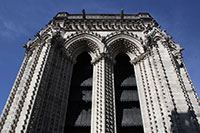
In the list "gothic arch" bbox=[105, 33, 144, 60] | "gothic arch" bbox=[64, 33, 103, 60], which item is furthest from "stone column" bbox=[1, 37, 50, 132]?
"gothic arch" bbox=[105, 33, 144, 60]

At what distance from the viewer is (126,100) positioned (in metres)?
10.1

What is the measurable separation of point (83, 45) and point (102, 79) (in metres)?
3.65

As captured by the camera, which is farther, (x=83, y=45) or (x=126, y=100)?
(x=83, y=45)

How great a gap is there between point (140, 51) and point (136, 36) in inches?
54.4

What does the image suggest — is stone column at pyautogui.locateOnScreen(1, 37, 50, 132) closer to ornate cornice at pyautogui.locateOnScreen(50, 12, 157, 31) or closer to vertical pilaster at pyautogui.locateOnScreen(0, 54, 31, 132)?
vertical pilaster at pyautogui.locateOnScreen(0, 54, 31, 132)

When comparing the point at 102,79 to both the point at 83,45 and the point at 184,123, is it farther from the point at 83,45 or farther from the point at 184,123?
the point at 184,123

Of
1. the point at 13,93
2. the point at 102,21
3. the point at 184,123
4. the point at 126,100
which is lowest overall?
the point at 184,123

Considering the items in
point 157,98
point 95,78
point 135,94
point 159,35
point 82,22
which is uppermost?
point 82,22

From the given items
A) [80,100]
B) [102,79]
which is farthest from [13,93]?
[102,79]

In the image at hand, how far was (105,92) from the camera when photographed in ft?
30.9

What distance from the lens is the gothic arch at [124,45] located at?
A: 12.3 meters

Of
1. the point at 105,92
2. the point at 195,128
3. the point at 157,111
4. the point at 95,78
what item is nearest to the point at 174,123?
the point at 195,128

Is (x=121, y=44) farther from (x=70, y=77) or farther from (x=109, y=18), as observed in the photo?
(x=70, y=77)

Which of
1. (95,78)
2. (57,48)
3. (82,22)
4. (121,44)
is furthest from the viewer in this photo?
(82,22)
